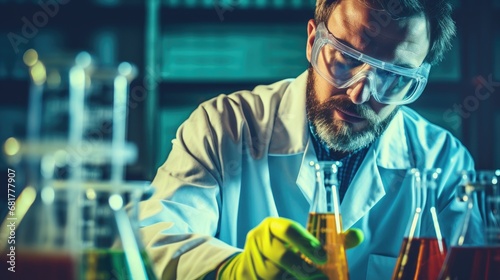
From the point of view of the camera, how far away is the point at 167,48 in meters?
2.17

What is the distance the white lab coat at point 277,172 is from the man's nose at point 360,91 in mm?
185

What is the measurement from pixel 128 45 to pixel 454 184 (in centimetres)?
116

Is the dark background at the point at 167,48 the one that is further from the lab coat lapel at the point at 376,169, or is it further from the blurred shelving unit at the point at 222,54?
the lab coat lapel at the point at 376,169

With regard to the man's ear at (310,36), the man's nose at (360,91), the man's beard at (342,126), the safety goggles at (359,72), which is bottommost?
the man's beard at (342,126)

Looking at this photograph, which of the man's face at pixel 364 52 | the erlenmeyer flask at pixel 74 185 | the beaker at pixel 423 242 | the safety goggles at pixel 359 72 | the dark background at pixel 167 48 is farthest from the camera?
the dark background at pixel 167 48

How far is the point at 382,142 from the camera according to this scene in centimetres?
170

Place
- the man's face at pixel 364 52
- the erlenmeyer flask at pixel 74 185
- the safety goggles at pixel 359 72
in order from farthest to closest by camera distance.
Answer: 1. the man's face at pixel 364 52
2. the safety goggles at pixel 359 72
3. the erlenmeyer flask at pixel 74 185

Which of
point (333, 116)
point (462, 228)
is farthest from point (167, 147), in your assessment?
point (462, 228)

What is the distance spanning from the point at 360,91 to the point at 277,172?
33 cm

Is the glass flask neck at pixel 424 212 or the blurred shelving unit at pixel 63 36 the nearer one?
the glass flask neck at pixel 424 212

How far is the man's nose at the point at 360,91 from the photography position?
146cm

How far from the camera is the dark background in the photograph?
2121 millimetres

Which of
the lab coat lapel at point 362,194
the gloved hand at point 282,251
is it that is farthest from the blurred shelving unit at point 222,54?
the gloved hand at point 282,251

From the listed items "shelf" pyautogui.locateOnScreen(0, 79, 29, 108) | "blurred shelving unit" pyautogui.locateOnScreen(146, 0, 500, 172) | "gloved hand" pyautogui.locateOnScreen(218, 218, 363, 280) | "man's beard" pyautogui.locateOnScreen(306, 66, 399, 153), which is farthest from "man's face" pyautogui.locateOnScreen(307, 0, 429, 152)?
"shelf" pyautogui.locateOnScreen(0, 79, 29, 108)
